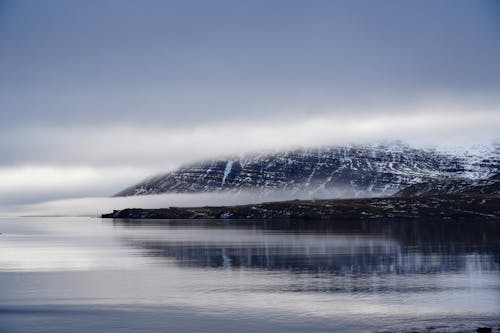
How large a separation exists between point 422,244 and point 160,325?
7892 cm

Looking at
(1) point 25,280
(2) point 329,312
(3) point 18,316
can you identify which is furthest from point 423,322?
(1) point 25,280

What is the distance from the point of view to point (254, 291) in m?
57.2

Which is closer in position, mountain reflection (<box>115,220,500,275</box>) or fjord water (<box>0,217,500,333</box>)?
fjord water (<box>0,217,500,333</box>)

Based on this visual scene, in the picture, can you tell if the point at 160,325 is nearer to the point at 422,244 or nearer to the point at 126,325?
the point at 126,325

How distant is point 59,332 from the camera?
40938 millimetres

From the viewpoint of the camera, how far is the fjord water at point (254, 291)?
143ft

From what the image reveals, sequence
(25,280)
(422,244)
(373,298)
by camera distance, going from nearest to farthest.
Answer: (373,298) < (25,280) < (422,244)

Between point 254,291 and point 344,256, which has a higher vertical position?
point 344,256

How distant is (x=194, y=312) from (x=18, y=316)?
1194 centimetres

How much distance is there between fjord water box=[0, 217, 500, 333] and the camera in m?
43.6

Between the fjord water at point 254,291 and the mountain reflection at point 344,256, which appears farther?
the mountain reflection at point 344,256

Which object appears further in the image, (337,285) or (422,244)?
(422,244)

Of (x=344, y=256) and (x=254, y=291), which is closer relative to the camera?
(x=254, y=291)

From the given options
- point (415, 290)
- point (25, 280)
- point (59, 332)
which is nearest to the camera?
point (59, 332)
